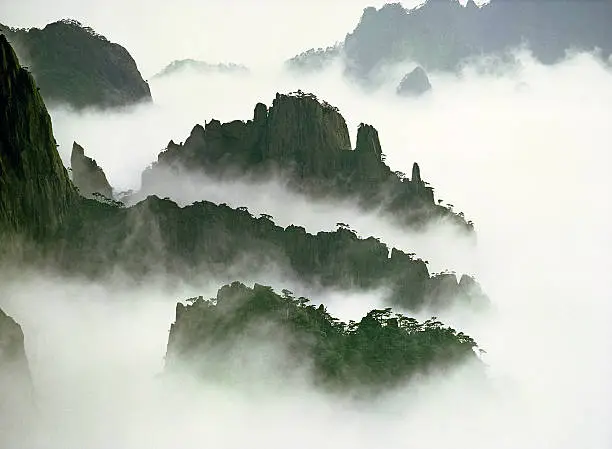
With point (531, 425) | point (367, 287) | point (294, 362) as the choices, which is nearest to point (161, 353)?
point (294, 362)

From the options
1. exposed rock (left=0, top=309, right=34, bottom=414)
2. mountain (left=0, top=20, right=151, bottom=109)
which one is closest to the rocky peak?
mountain (left=0, top=20, right=151, bottom=109)

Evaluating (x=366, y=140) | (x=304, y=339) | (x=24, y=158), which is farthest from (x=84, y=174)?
(x=304, y=339)

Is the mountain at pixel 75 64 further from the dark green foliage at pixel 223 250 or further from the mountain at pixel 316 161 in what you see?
the dark green foliage at pixel 223 250

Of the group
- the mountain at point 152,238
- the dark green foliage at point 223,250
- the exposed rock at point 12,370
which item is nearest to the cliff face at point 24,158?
the mountain at point 152,238

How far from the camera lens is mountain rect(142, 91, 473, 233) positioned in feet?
367

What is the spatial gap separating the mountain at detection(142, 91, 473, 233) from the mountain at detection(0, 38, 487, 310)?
18.9 ft

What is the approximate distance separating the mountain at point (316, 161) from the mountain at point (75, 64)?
30.4 metres

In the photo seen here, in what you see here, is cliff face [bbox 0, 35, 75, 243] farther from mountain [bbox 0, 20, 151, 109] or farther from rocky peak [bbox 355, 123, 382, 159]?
mountain [bbox 0, 20, 151, 109]

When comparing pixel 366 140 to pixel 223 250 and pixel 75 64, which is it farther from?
pixel 75 64

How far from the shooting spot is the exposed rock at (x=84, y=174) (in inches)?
3903

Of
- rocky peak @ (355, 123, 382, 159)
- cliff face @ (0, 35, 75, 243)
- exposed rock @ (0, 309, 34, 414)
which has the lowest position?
exposed rock @ (0, 309, 34, 414)

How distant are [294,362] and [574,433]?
3774 cm

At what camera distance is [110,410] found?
211 ft

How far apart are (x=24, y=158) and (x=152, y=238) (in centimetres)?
2045
